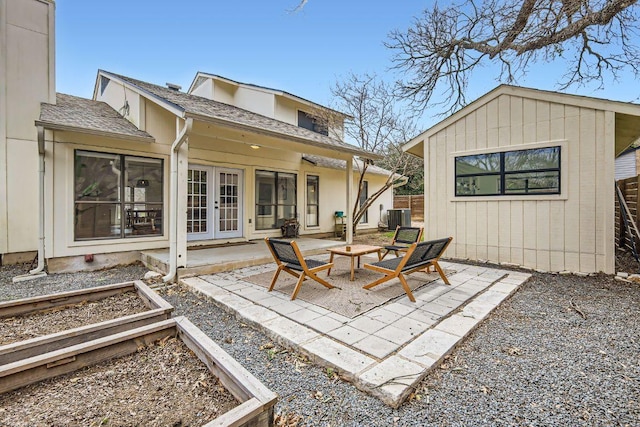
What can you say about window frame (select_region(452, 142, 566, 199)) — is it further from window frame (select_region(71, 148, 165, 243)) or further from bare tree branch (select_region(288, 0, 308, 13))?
window frame (select_region(71, 148, 165, 243))

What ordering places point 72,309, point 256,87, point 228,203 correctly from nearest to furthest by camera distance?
point 72,309, point 228,203, point 256,87

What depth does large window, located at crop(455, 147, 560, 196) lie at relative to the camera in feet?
18.6

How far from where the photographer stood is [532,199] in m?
5.85

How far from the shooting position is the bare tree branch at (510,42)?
6.53 metres

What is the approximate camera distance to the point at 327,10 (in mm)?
8719

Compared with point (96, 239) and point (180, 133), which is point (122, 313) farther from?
point (96, 239)

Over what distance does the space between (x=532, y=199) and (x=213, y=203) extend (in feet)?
25.0

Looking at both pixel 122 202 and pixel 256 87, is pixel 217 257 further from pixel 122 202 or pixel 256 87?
pixel 256 87

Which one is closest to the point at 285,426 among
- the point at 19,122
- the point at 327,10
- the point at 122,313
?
the point at 122,313

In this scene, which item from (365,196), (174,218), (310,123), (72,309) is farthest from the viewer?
(365,196)

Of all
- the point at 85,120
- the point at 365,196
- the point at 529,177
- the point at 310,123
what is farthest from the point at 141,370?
the point at 365,196

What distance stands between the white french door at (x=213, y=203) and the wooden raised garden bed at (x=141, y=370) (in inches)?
209

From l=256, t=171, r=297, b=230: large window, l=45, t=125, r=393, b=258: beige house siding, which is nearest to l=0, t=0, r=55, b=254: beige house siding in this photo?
l=45, t=125, r=393, b=258: beige house siding

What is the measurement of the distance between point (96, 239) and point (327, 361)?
6.11 meters
